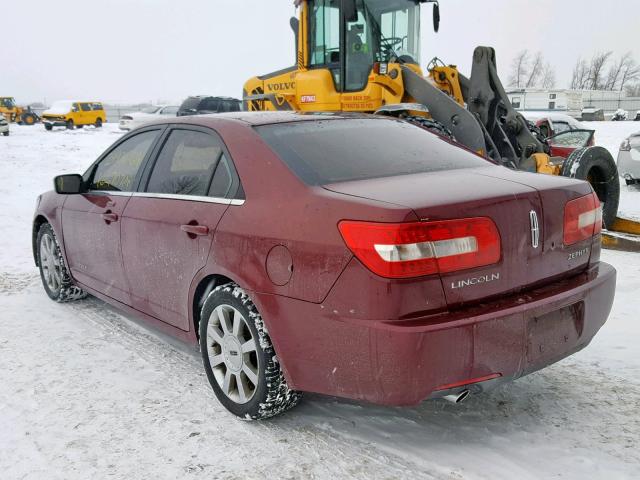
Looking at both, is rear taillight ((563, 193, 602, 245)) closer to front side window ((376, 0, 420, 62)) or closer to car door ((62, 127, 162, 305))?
car door ((62, 127, 162, 305))

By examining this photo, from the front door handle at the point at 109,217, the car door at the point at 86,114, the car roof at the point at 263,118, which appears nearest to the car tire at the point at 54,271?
the front door handle at the point at 109,217

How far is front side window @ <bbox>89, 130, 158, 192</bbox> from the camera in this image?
388cm

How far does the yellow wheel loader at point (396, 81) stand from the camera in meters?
8.11

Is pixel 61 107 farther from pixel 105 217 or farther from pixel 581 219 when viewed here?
pixel 581 219

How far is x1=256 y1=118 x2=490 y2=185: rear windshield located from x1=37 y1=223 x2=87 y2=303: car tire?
2.58 metres

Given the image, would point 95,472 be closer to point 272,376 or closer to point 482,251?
point 272,376

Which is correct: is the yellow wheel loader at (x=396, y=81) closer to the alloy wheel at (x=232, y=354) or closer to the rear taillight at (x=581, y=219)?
the rear taillight at (x=581, y=219)

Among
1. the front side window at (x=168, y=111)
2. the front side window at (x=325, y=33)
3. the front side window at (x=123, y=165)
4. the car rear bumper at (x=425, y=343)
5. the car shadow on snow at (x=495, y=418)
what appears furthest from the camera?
the front side window at (x=168, y=111)

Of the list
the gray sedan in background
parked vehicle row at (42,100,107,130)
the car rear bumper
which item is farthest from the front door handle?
parked vehicle row at (42,100,107,130)

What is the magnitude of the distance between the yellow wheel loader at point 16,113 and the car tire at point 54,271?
43849 mm

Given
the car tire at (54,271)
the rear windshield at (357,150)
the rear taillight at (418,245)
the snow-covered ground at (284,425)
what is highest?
the rear windshield at (357,150)

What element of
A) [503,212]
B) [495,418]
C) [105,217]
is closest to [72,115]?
[105,217]

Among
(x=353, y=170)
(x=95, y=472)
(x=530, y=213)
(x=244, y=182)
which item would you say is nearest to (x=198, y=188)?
(x=244, y=182)

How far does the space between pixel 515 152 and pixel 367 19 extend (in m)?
2.97
